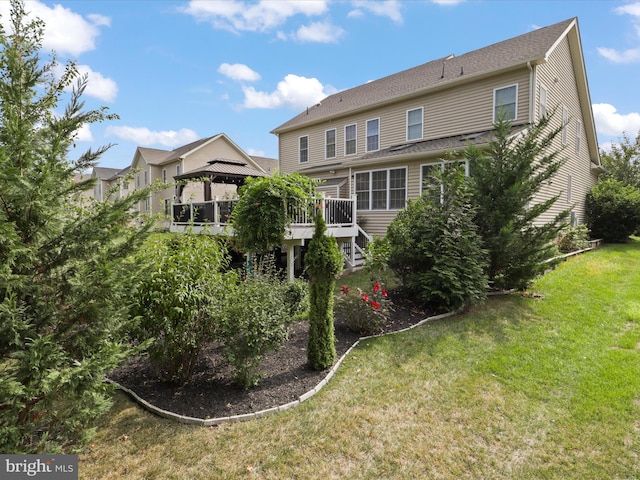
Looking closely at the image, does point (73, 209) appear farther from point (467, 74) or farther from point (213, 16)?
point (467, 74)

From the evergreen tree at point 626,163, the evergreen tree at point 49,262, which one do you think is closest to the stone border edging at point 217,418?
the evergreen tree at point 49,262

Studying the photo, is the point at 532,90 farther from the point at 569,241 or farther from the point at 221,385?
the point at 221,385

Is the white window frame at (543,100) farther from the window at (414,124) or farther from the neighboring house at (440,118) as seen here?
the window at (414,124)

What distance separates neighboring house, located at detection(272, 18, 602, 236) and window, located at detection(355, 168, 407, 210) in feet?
0.13

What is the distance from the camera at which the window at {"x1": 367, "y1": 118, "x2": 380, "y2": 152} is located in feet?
50.3

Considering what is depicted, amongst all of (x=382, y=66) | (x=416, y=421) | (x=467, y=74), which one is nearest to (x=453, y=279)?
(x=416, y=421)

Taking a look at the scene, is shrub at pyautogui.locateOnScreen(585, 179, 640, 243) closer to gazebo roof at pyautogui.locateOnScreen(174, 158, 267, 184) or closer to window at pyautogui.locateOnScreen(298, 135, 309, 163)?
window at pyautogui.locateOnScreen(298, 135, 309, 163)

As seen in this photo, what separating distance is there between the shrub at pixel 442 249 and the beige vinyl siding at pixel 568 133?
575 cm

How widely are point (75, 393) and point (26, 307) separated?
0.65 metres

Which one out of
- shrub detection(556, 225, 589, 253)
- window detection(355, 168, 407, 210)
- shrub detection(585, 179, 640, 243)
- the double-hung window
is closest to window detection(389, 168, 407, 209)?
window detection(355, 168, 407, 210)

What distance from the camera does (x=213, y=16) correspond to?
27.0 ft

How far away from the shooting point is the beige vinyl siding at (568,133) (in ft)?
41.2

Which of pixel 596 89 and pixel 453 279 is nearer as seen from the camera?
pixel 453 279

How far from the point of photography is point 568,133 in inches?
603
